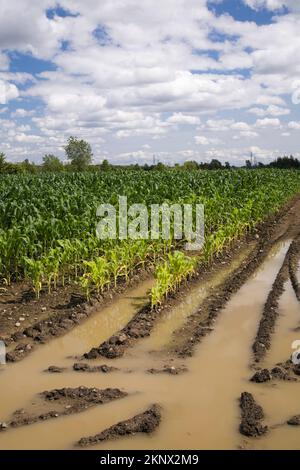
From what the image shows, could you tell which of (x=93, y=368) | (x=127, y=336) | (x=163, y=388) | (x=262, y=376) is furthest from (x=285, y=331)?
(x=93, y=368)

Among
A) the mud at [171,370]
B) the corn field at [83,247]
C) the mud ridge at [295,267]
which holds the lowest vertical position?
the mud at [171,370]

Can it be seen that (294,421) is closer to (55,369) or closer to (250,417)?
(250,417)

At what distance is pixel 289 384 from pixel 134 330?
2276 millimetres

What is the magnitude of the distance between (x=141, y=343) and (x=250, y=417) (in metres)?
2.20

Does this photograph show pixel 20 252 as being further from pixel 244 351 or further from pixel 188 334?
pixel 244 351

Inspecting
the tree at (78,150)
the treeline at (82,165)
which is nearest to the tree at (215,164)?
the treeline at (82,165)

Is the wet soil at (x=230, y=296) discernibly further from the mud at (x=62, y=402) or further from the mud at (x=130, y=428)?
the mud at (x=130, y=428)

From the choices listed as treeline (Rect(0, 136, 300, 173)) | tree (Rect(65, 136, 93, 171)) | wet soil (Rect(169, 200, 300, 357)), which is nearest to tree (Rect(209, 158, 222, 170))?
treeline (Rect(0, 136, 300, 173))

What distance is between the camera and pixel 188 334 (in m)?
6.30

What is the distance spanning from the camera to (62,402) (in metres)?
4.51

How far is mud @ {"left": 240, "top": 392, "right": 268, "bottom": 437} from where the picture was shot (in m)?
3.90

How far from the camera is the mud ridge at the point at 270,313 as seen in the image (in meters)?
5.66

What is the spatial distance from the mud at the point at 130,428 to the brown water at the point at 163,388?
0.07m

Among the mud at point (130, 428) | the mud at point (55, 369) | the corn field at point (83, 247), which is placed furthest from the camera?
the corn field at point (83, 247)
